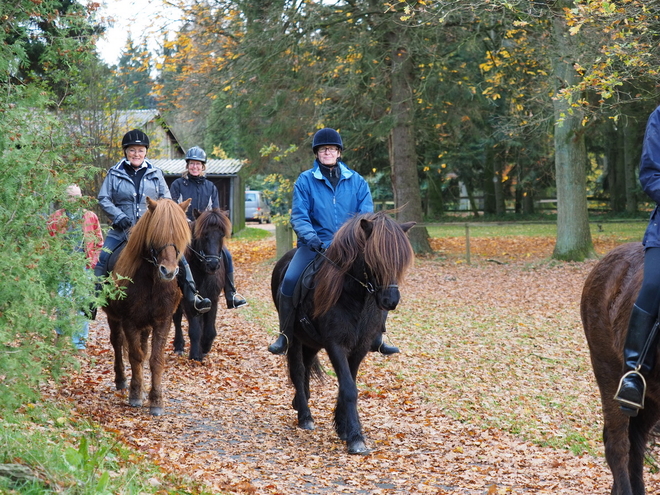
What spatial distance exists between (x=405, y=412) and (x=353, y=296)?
6.81ft

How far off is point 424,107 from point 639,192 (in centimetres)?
1625

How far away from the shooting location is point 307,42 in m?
19.9

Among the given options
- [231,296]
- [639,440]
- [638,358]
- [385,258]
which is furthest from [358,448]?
[231,296]

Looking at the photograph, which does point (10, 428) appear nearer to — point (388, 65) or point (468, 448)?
point (468, 448)

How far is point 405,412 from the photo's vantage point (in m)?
8.11

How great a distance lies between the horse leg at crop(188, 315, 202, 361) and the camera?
33.2ft

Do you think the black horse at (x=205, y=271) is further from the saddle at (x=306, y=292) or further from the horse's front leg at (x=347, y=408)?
the horse's front leg at (x=347, y=408)

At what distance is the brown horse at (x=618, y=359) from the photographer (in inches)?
200

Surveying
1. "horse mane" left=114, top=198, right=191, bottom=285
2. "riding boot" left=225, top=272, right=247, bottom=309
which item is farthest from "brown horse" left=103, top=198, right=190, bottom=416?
"riding boot" left=225, top=272, right=247, bottom=309

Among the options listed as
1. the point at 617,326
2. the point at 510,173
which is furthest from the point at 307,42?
the point at 510,173

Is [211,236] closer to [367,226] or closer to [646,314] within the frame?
[367,226]

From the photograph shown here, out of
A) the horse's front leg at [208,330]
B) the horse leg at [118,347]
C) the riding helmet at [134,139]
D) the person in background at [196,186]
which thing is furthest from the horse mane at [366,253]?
the person in background at [196,186]

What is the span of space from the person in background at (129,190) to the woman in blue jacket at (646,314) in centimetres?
494

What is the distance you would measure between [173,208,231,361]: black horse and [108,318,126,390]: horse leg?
1342 mm
